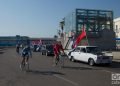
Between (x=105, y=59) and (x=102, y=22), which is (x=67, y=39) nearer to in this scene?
(x=102, y=22)

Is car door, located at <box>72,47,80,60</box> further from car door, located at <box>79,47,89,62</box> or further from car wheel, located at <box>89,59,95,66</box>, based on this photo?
car wheel, located at <box>89,59,95,66</box>

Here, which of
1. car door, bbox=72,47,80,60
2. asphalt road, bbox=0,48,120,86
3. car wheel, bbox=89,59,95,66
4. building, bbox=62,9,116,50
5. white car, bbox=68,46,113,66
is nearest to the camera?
asphalt road, bbox=0,48,120,86

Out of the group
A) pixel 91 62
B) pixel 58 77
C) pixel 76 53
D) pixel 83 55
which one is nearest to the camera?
pixel 58 77

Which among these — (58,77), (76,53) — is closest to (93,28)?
(76,53)

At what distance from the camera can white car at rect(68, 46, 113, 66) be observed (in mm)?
20558

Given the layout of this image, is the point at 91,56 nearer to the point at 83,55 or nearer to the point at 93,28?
the point at 83,55

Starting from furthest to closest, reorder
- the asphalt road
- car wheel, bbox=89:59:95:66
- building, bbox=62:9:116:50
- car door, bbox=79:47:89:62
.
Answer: building, bbox=62:9:116:50 → car door, bbox=79:47:89:62 → car wheel, bbox=89:59:95:66 → the asphalt road

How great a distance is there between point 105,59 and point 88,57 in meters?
1.48

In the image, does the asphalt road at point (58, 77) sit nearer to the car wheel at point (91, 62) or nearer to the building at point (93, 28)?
the car wheel at point (91, 62)

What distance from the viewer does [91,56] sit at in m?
21.1

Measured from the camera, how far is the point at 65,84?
37.8 feet

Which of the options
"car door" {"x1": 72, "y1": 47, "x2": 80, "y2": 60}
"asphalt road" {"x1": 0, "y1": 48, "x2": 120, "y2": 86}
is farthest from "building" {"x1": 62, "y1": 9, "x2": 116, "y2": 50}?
"asphalt road" {"x1": 0, "y1": 48, "x2": 120, "y2": 86}

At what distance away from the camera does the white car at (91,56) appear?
67.4 ft

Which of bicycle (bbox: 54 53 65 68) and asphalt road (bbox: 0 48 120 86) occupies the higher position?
bicycle (bbox: 54 53 65 68)
